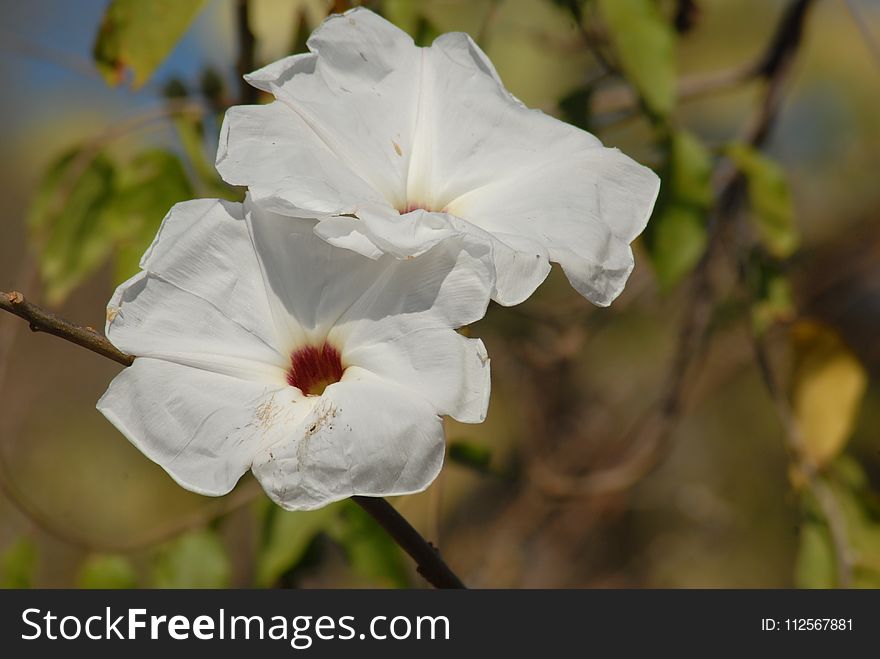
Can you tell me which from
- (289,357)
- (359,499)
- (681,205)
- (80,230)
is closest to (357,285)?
(289,357)

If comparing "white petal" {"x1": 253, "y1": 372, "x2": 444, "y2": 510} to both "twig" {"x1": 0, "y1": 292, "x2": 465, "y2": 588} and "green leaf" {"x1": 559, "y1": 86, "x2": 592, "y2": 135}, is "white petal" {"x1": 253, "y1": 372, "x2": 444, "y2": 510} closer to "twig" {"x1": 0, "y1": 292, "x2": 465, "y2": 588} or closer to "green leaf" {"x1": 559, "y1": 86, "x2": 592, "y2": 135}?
"twig" {"x1": 0, "y1": 292, "x2": 465, "y2": 588}

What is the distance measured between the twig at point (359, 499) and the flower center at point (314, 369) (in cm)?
15

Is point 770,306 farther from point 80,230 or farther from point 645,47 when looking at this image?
point 80,230

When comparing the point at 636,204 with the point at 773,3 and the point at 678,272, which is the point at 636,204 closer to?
the point at 678,272

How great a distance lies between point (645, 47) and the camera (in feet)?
4.91

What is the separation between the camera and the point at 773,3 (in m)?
3.49

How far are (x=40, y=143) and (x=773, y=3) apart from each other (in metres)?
3.49

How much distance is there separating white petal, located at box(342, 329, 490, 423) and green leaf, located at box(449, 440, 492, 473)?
0.93m

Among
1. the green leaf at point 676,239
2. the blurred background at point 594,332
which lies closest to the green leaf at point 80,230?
the blurred background at point 594,332

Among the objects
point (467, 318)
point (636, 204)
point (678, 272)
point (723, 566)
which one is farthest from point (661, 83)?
point (723, 566)

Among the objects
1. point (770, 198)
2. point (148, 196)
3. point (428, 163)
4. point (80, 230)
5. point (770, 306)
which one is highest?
point (428, 163)

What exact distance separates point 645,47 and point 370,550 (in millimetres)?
1004

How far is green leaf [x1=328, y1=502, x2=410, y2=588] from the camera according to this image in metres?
1.71

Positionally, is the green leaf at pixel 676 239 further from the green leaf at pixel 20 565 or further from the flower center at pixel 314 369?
the green leaf at pixel 20 565
